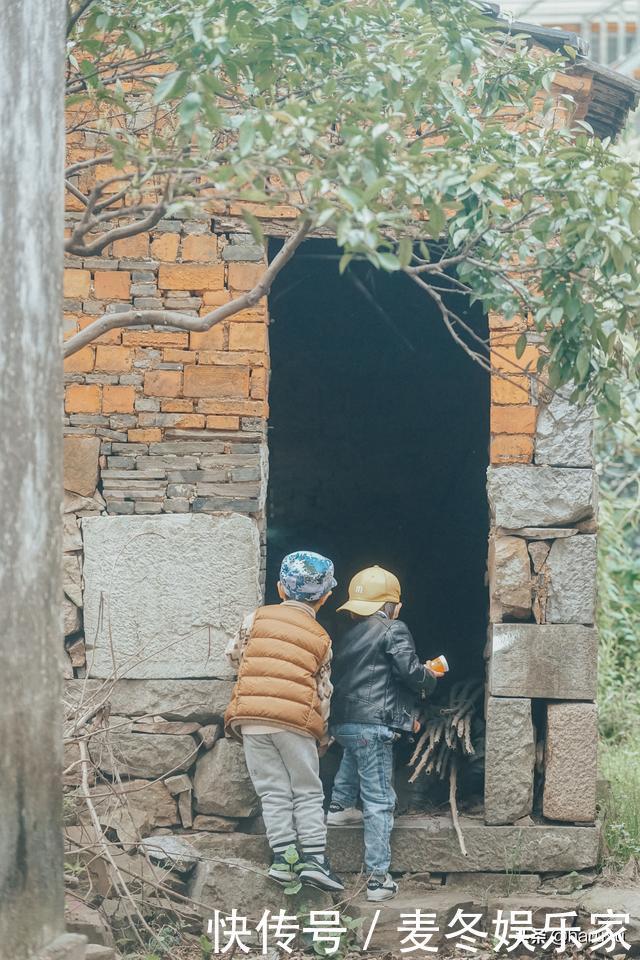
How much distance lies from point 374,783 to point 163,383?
2.07 m

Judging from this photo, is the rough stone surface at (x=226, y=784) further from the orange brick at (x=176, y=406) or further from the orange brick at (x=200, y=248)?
the orange brick at (x=200, y=248)

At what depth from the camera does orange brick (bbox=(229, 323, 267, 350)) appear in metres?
5.84

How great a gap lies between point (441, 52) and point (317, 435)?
444cm

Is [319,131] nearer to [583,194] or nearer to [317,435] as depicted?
[583,194]

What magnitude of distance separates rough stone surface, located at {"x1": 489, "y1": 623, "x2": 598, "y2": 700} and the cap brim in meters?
0.55

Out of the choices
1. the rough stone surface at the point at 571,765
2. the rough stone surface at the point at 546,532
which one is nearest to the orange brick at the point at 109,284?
the rough stone surface at the point at 546,532

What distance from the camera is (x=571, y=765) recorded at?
18.9ft

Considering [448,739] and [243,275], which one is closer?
[243,275]

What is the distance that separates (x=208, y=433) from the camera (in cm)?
580

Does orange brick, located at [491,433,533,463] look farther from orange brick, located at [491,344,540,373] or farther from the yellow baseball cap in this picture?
the yellow baseball cap

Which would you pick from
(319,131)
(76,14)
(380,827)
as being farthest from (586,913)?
(76,14)

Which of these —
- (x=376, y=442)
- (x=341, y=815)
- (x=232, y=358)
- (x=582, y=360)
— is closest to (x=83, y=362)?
(x=232, y=358)

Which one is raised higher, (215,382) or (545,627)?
(215,382)

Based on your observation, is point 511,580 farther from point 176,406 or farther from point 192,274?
point 192,274
